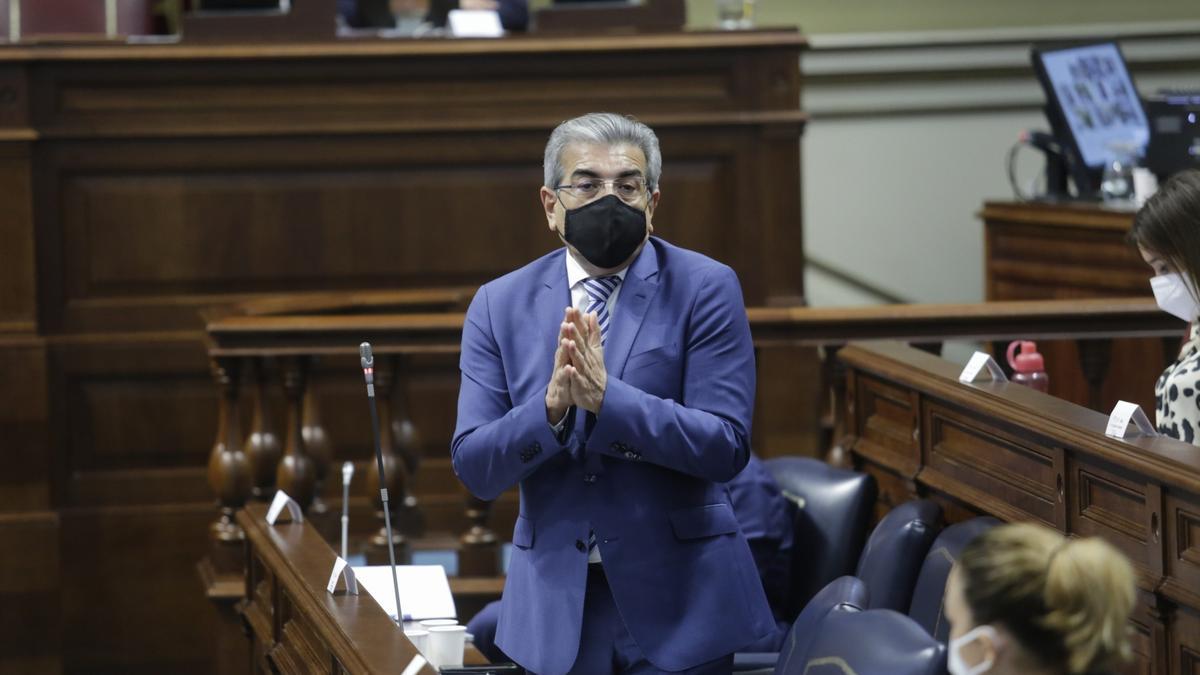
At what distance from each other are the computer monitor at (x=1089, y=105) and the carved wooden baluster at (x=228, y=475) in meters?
3.52

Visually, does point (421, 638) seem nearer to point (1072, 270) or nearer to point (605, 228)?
point (605, 228)

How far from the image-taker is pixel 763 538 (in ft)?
12.2

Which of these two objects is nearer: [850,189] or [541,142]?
[541,142]

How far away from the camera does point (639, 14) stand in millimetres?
6059

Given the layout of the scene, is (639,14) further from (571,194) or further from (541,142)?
(571,194)

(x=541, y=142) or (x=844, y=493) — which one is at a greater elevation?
(x=541, y=142)

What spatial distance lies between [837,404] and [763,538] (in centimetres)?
84

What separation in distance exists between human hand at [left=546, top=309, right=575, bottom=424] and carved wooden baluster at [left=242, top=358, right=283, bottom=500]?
2213 millimetres

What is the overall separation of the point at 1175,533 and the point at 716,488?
70 cm

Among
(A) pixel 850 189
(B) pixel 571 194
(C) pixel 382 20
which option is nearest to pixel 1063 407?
(B) pixel 571 194

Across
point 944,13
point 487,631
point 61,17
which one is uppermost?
point 944,13

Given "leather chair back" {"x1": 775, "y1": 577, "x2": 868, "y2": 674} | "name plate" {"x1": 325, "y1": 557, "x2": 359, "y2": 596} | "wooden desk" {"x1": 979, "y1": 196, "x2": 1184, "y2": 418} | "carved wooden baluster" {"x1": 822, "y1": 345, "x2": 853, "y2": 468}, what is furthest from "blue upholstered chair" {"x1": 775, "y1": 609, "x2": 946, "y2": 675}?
"wooden desk" {"x1": 979, "y1": 196, "x2": 1184, "y2": 418}

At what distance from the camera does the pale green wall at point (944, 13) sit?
811cm

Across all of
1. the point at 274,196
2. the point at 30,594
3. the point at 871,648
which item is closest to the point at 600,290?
the point at 871,648
